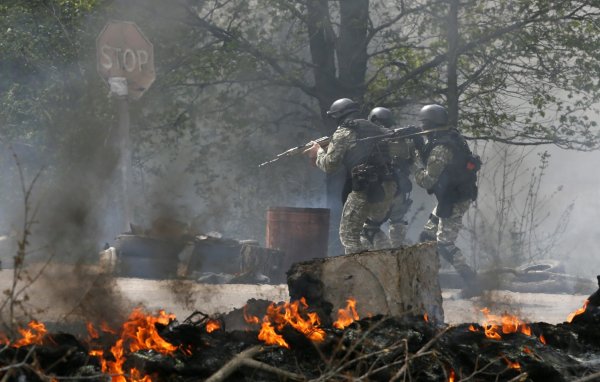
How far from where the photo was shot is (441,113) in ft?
37.3

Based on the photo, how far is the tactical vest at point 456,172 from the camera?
441 inches

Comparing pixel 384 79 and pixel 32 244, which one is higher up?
pixel 384 79

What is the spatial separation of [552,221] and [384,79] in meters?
6.49

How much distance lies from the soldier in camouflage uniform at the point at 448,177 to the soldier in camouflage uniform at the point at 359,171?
0.50m

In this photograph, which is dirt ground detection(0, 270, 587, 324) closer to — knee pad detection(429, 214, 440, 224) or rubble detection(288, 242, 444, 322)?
knee pad detection(429, 214, 440, 224)

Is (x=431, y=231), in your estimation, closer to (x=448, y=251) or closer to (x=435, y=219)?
(x=435, y=219)

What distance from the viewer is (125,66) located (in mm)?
12984

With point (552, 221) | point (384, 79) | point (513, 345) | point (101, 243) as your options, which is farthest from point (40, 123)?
point (513, 345)

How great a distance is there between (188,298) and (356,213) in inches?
96.7

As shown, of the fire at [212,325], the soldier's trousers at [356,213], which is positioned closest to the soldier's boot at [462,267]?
the soldier's trousers at [356,213]

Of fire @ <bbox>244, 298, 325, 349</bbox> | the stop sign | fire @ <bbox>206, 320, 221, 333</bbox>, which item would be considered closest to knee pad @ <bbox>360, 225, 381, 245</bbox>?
the stop sign

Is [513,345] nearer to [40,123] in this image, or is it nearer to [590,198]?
[40,123]

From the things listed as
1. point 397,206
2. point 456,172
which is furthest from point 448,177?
point 397,206

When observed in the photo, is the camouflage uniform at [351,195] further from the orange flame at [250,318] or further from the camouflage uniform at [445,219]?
the orange flame at [250,318]
